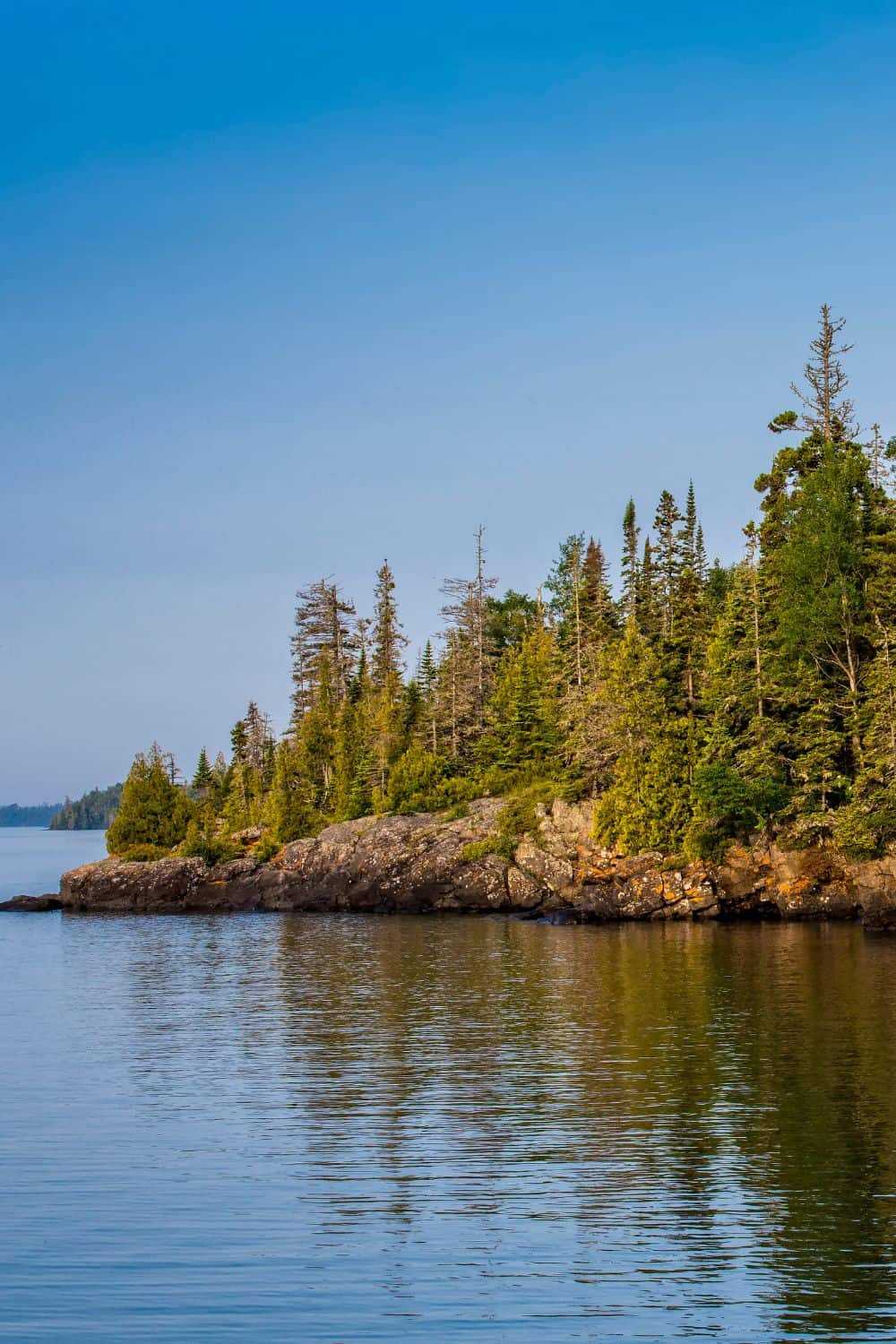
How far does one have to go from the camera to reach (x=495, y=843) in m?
67.2

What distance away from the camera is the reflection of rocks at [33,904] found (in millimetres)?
79812

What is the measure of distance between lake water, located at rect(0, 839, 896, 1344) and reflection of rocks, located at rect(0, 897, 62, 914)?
4521 centimetres

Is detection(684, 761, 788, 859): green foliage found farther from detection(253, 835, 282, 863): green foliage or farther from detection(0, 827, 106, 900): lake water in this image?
detection(0, 827, 106, 900): lake water

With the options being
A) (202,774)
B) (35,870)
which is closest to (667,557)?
(202,774)

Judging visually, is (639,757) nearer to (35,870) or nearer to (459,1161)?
(459,1161)

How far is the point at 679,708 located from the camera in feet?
212

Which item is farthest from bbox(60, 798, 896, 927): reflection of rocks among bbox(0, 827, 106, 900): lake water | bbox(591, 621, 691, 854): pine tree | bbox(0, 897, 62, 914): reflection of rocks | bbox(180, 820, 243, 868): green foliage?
bbox(0, 827, 106, 900): lake water

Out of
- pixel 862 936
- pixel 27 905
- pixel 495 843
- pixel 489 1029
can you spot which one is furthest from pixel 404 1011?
pixel 27 905

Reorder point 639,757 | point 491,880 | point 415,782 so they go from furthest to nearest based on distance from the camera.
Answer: point 415,782
point 491,880
point 639,757

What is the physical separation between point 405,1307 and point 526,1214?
3345 millimetres

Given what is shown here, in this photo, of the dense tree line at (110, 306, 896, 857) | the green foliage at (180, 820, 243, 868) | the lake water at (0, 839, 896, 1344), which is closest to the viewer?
the lake water at (0, 839, 896, 1344)

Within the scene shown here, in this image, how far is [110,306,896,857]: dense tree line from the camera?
54.6 meters

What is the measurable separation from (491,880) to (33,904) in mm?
35853

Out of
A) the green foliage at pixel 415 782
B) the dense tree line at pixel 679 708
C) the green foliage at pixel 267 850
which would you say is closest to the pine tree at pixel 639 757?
the dense tree line at pixel 679 708
